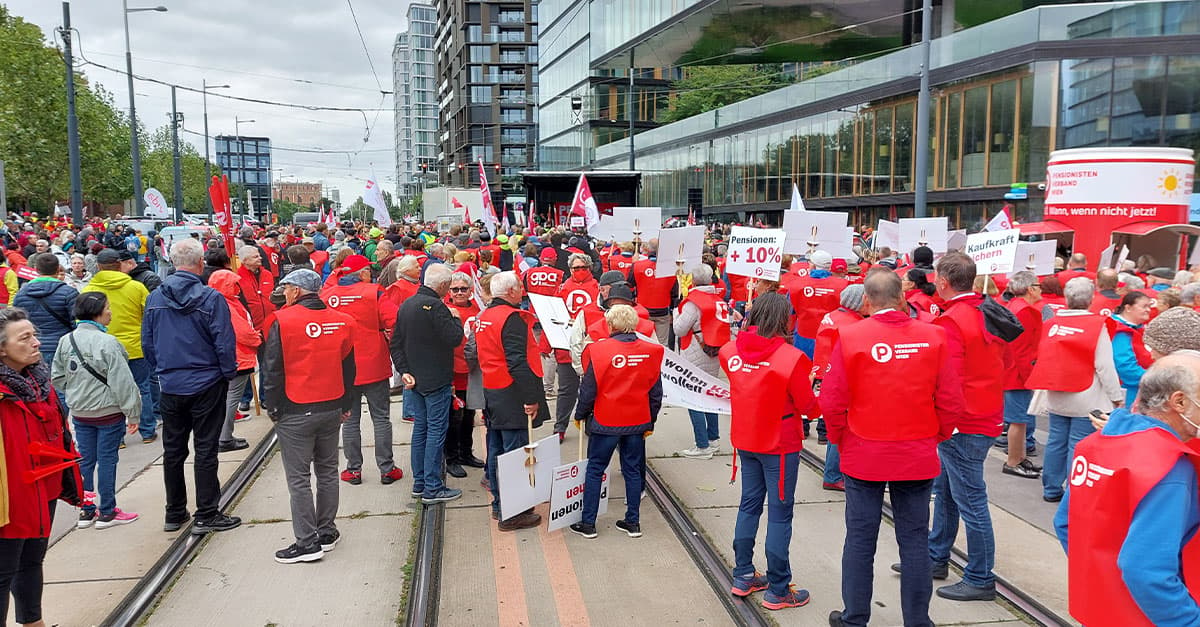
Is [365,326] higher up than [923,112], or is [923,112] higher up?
[923,112]

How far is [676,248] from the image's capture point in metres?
9.66

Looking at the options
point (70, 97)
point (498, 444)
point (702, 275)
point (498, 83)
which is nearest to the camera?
point (498, 444)

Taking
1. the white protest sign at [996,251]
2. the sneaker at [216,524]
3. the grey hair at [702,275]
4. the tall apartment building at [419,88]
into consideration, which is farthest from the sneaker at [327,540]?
the tall apartment building at [419,88]

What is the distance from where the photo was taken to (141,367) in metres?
8.77

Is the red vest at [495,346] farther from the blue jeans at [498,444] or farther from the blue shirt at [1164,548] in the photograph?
the blue shirt at [1164,548]

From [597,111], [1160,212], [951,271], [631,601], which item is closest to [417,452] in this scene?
[631,601]

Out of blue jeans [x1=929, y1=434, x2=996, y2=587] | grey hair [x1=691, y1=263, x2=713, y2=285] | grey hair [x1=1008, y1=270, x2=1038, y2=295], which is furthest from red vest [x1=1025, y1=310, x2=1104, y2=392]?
grey hair [x1=691, y1=263, x2=713, y2=285]

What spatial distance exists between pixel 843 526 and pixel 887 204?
24334 mm

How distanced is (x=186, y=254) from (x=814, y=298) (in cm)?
622

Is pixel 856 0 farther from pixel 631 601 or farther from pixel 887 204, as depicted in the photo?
pixel 631 601

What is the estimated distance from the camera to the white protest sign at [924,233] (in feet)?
39.8

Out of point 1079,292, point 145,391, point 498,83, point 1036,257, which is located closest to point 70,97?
point 145,391

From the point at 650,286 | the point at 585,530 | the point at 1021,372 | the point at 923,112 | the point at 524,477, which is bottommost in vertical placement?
the point at 585,530

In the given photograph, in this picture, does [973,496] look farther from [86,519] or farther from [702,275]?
[86,519]
